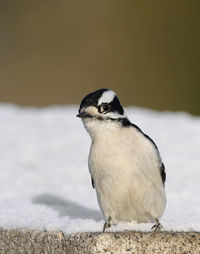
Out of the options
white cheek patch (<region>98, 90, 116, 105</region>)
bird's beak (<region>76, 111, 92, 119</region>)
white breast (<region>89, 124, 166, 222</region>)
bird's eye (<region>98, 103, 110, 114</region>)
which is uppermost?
white cheek patch (<region>98, 90, 116, 105</region>)

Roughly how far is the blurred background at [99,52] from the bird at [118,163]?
509 cm

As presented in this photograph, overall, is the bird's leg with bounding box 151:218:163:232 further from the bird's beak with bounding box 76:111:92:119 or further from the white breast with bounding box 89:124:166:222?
the bird's beak with bounding box 76:111:92:119

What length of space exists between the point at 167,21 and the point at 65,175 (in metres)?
4.45

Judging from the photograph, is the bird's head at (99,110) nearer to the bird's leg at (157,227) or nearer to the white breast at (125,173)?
the white breast at (125,173)

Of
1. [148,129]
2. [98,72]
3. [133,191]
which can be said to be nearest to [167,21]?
[98,72]

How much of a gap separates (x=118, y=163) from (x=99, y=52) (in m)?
5.63

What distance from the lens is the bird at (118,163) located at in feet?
13.2

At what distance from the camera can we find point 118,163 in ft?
13.2

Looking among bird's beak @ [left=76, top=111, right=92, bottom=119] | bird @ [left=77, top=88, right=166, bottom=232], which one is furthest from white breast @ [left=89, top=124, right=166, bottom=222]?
bird's beak @ [left=76, top=111, right=92, bottom=119]

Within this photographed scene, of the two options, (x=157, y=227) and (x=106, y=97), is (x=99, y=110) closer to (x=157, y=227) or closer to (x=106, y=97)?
(x=106, y=97)

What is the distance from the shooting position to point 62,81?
9422 mm

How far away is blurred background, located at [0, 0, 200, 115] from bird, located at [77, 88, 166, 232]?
5091mm

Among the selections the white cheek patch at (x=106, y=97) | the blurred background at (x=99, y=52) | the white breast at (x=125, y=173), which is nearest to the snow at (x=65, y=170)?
the white breast at (x=125, y=173)

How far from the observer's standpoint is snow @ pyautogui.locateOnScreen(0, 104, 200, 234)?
4.28 m
